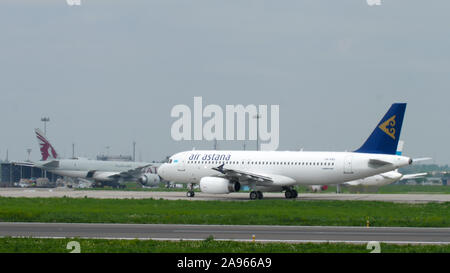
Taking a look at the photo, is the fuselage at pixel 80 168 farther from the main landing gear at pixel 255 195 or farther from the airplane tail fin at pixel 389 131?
the airplane tail fin at pixel 389 131

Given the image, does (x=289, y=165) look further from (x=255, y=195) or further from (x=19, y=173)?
(x=19, y=173)

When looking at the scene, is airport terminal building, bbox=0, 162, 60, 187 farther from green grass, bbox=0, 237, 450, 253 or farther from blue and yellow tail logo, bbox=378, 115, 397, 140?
green grass, bbox=0, 237, 450, 253

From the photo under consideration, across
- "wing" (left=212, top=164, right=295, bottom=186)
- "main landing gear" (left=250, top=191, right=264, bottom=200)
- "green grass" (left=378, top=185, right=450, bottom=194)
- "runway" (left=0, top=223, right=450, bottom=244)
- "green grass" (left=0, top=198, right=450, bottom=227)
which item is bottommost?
"green grass" (left=378, top=185, right=450, bottom=194)

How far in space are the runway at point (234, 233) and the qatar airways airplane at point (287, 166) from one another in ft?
71.7

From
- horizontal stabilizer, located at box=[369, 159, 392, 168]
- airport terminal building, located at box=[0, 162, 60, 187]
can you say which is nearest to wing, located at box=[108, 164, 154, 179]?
airport terminal building, located at box=[0, 162, 60, 187]

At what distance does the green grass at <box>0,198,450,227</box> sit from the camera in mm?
→ 34344

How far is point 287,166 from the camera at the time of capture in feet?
185

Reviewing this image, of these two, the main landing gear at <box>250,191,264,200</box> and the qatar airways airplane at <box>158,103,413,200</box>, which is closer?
the qatar airways airplane at <box>158,103,413,200</box>

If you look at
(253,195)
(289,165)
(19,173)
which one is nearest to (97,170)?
(19,173)

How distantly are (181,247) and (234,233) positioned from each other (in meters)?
5.99

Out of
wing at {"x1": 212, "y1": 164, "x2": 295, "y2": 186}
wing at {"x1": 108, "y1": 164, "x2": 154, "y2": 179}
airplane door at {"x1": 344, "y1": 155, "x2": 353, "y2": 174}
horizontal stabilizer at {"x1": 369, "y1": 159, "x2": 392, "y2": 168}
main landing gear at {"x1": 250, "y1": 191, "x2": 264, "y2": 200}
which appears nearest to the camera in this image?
horizontal stabilizer at {"x1": 369, "y1": 159, "x2": 392, "y2": 168}

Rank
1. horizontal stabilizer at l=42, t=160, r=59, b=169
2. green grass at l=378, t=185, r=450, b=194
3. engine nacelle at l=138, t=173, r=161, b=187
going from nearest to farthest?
green grass at l=378, t=185, r=450, b=194 → engine nacelle at l=138, t=173, r=161, b=187 → horizontal stabilizer at l=42, t=160, r=59, b=169
